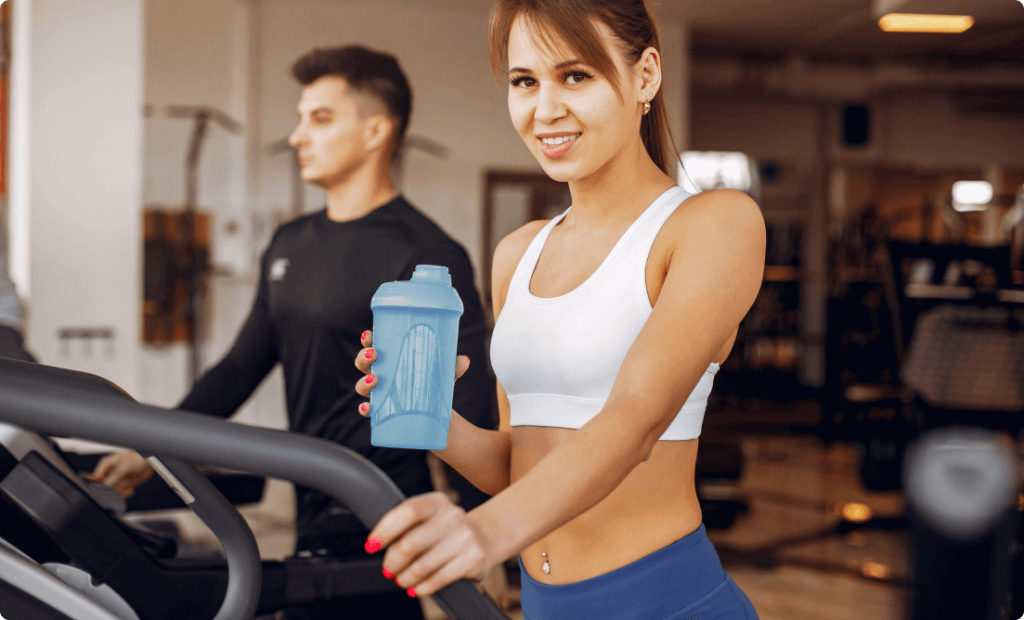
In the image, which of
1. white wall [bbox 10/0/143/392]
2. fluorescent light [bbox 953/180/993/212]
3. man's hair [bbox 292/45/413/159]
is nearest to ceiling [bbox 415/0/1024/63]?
fluorescent light [bbox 953/180/993/212]

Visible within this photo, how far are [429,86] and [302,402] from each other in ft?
9.79

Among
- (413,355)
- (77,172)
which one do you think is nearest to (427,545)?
(413,355)

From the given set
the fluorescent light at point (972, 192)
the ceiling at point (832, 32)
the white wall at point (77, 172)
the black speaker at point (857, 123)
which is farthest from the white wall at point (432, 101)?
the fluorescent light at point (972, 192)

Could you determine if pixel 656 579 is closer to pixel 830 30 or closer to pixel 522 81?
pixel 522 81

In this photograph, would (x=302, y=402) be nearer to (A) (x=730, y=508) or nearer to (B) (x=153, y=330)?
(A) (x=730, y=508)

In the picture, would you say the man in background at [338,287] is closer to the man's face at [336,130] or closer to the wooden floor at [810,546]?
the man's face at [336,130]

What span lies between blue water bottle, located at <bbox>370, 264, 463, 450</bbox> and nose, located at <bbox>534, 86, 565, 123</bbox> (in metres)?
0.26

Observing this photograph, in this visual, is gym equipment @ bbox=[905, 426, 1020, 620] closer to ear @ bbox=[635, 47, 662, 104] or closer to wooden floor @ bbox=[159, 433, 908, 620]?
ear @ bbox=[635, 47, 662, 104]

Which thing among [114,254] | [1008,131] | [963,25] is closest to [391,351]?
[114,254]

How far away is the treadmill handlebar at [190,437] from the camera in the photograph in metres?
0.52

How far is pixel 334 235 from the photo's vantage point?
5.12 ft

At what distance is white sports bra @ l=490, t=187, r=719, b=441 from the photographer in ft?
2.78

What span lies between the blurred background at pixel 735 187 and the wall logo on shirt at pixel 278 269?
40 centimetres

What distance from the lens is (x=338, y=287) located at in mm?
1472
